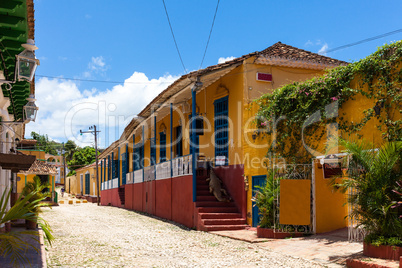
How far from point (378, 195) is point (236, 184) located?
694 centimetres

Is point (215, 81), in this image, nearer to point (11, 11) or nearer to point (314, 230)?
point (314, 230)

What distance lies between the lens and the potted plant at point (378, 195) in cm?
689

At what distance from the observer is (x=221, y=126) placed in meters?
14.9

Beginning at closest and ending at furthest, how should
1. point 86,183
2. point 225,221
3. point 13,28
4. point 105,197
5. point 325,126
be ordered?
point 13,28
point 325,126
point 225,221
point 105,197
point 86,183

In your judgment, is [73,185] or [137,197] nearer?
[137,197]

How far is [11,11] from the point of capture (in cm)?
518

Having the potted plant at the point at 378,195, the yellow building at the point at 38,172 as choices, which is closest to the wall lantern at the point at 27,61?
the potted plant at the point at 378,195

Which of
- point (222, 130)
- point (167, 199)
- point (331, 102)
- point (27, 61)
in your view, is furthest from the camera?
point (167, 199)

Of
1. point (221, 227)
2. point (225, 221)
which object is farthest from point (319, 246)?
point (225, 221)

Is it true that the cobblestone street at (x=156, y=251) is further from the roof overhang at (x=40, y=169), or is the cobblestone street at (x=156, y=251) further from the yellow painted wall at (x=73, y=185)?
the yellow painted wall at (x=73, y=185)

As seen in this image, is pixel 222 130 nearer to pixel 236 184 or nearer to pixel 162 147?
pixel 236 184

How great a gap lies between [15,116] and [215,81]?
22.4ft

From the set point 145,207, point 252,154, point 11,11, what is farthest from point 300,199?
point 145,207

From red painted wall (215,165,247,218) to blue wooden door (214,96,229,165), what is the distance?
47 cm
